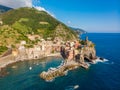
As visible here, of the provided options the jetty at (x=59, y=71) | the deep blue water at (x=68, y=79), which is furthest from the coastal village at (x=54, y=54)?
the deep blue water at (x=68, y=79)

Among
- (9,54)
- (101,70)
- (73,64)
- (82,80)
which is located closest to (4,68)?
(9,54)

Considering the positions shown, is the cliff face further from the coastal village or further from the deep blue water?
the deep blue water

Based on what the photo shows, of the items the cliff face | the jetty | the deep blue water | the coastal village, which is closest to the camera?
the deep blue water

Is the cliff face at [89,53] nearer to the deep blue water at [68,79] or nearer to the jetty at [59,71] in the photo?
the deep blue water at [68,79]

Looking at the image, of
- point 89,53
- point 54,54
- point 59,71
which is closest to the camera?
Result: point 59,71

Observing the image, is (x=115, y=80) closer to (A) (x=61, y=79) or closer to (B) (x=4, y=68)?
(A) (x=61, y=79)

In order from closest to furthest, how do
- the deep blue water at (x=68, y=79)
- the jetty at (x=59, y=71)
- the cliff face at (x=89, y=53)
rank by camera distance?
the deep blue water at (x=68, y=79), the jetty at (x=59, y=71), the cliff face at (x=89, y=53)

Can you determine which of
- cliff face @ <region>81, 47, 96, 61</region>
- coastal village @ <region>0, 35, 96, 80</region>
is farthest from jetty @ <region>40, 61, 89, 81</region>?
cliff face @ <region>81, 47, 96, 61</region>

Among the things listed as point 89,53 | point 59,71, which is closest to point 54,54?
point 89,53

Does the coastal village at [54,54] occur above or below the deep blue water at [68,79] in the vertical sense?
above

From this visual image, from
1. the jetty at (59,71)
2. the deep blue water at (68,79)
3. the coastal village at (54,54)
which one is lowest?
the deep blue water at (68,79)

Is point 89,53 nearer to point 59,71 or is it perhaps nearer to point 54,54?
point 54,54
